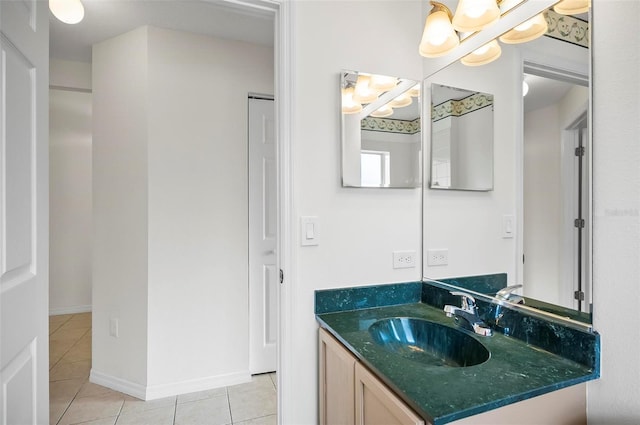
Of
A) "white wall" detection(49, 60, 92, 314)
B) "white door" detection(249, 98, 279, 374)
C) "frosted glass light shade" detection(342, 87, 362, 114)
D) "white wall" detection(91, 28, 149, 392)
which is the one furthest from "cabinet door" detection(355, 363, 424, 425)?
"white wall" detection(49, 60, 92, 314)

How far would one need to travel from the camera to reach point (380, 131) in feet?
4.95

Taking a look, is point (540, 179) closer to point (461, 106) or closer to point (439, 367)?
point (461, 106)

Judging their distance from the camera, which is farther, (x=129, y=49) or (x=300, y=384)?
(x=129, y=49)

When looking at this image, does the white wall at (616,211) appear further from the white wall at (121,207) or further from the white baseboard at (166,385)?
the white wall at (121,207)

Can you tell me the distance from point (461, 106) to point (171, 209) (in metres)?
1.83

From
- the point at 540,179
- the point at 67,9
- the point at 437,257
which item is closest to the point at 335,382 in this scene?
the point at 437,257

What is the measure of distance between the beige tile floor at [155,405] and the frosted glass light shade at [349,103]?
177 centimetres

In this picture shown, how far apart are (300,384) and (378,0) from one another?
172 centimetres

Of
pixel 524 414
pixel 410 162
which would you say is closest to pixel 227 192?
pixel 410 162

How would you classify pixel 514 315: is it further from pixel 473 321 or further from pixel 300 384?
pixel 300 384

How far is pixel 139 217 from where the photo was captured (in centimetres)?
214

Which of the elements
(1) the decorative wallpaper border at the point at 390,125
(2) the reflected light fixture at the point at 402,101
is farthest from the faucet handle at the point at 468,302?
(2) the reflected light fixture at the point at 402,101

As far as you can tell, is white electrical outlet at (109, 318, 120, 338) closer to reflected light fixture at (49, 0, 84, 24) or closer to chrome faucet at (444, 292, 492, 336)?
reflected light fixture at (49, 0, 84, 24)

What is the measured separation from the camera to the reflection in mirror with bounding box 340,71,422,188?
4.69ft
